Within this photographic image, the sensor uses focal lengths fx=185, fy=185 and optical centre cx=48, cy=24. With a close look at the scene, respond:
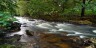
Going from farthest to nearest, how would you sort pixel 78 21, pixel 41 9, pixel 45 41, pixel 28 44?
pixel 41 9 → pixel 78 21 → pixel 45 41 → pixel 28 44

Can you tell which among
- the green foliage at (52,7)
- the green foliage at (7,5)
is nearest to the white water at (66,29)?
the green foliage at (7,5)

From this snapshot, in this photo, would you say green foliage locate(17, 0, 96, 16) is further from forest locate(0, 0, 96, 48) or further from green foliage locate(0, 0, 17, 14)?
green foliage locate(0, 0, 17, 14)

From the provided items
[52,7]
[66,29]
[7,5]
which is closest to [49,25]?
[66,29]

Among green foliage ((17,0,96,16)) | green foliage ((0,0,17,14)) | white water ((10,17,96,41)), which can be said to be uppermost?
green foliage ((0,0,17,14))

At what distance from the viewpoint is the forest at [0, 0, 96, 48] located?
15930mm

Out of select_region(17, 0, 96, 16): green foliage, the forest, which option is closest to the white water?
the forest

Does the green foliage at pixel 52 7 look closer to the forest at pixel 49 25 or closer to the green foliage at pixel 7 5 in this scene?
the forest at pixel 49 25

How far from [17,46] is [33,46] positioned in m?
1.27

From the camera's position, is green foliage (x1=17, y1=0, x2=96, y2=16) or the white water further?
green foliage (x1=17, y1=0, x2=96, y2=16)

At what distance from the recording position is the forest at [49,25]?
15930 millimetres

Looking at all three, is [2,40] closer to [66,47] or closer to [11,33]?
[11,33]

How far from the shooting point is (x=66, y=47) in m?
14.7

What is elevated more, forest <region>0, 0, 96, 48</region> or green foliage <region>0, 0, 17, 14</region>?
green foliage <region>0, 0, 17, 14</region>

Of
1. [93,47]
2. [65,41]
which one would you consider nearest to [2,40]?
[65,41]
